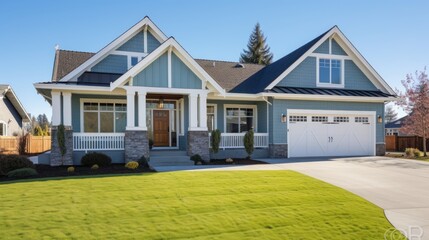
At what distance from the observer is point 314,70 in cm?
1756

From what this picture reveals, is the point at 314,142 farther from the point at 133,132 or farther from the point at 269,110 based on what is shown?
the point at 133,132

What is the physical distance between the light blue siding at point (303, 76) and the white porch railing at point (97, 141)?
30.6 ft

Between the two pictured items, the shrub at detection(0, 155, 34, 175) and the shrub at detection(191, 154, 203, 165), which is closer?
the shrub at detection(0, 155, 34, 175)

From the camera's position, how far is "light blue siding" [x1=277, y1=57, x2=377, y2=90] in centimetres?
1716

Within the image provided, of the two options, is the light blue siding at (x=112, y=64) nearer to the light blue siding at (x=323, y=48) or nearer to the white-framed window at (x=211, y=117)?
the white-framed window at (x=211, y=117)

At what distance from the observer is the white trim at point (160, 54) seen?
13070 millimetres

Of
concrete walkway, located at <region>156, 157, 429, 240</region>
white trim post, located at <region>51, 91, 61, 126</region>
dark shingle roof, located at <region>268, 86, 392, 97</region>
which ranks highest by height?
dark shingle roof, located at <region>268, 86, 392, 97</region>

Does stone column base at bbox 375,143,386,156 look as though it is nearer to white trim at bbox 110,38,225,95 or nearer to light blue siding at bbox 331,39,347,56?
light blue siding at bbox 331,39,347,56

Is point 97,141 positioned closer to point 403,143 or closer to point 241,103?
point 241,103

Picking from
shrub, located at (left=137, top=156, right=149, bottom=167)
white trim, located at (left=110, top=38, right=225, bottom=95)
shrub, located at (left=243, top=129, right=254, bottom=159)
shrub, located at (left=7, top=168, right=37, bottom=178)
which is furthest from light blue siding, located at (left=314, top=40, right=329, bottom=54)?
shrub, located at (left=7, top=168, right=37, bottom=178)

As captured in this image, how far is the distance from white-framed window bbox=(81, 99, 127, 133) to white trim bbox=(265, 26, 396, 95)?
799 cm

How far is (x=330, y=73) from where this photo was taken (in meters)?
17.9

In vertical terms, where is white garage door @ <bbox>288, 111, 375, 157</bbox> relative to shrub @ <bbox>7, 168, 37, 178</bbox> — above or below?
above

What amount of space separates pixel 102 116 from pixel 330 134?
12.6 m
